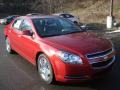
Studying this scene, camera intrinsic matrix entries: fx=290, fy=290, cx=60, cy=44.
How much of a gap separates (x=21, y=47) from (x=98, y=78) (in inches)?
107

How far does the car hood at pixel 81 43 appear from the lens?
612 cm

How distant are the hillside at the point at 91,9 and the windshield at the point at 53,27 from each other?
2333 centimetres

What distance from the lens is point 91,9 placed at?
4372 centimetres

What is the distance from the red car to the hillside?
23687mm

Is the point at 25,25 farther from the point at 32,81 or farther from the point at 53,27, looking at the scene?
the point at 32,81

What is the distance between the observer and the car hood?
20.1 ft

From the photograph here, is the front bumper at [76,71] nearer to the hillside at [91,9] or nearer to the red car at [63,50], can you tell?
the red car at [63,50]

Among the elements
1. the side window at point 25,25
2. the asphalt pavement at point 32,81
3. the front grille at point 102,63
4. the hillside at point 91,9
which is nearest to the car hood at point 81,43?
the front grille at point 102,63

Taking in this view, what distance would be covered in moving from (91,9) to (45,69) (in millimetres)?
37848

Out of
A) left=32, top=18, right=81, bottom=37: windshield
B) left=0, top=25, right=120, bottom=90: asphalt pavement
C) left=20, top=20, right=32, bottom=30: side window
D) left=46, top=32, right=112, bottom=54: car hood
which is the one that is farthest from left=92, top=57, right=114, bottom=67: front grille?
left=20, top=20, right=32, bottom=30: side window

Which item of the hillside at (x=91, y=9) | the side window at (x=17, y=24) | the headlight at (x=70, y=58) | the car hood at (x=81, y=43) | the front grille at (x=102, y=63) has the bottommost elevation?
the hillside at (x=91, y=9)

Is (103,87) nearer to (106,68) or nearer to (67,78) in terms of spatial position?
(106,68)

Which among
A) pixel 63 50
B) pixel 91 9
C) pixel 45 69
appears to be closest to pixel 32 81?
pixel 45 69

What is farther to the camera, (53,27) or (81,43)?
(53,27)
